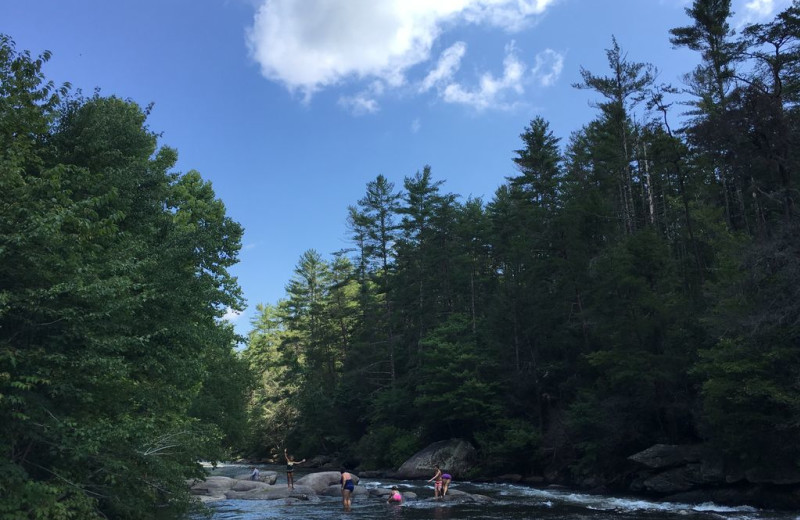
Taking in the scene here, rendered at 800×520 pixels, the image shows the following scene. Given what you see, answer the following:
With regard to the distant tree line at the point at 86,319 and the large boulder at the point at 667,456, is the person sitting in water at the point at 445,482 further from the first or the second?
the distant tree line at the point at 86,319

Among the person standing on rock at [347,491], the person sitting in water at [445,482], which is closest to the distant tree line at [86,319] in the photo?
the person standing on rock at [347,491]

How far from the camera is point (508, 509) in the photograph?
20.9m

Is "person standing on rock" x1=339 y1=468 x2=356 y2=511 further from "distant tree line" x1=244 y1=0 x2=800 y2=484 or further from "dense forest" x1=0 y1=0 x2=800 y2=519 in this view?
"distant tree line" x1=244 y1=0 x2=800 y2=484

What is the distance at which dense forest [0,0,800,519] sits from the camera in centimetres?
1007

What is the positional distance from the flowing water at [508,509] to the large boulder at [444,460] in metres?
10.1

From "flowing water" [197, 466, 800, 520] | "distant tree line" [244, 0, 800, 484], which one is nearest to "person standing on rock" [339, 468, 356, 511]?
"flowing water" [197, 466, 800, 520]

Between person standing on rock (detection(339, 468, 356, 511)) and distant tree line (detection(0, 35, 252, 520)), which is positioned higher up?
distant tree line (detection(0, 35, 252, 520))

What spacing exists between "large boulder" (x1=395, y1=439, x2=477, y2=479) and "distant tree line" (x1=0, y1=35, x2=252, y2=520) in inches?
867

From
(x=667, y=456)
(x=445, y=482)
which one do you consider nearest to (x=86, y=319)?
(x=445, y=482)

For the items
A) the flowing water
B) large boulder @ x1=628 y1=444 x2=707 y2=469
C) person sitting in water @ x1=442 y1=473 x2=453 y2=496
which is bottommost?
the flowing water

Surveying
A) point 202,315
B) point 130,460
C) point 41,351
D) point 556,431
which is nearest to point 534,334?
point 556,431

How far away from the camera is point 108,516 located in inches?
469

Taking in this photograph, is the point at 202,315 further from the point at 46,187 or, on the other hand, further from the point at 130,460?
the point at 46,187

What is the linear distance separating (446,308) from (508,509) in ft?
102
